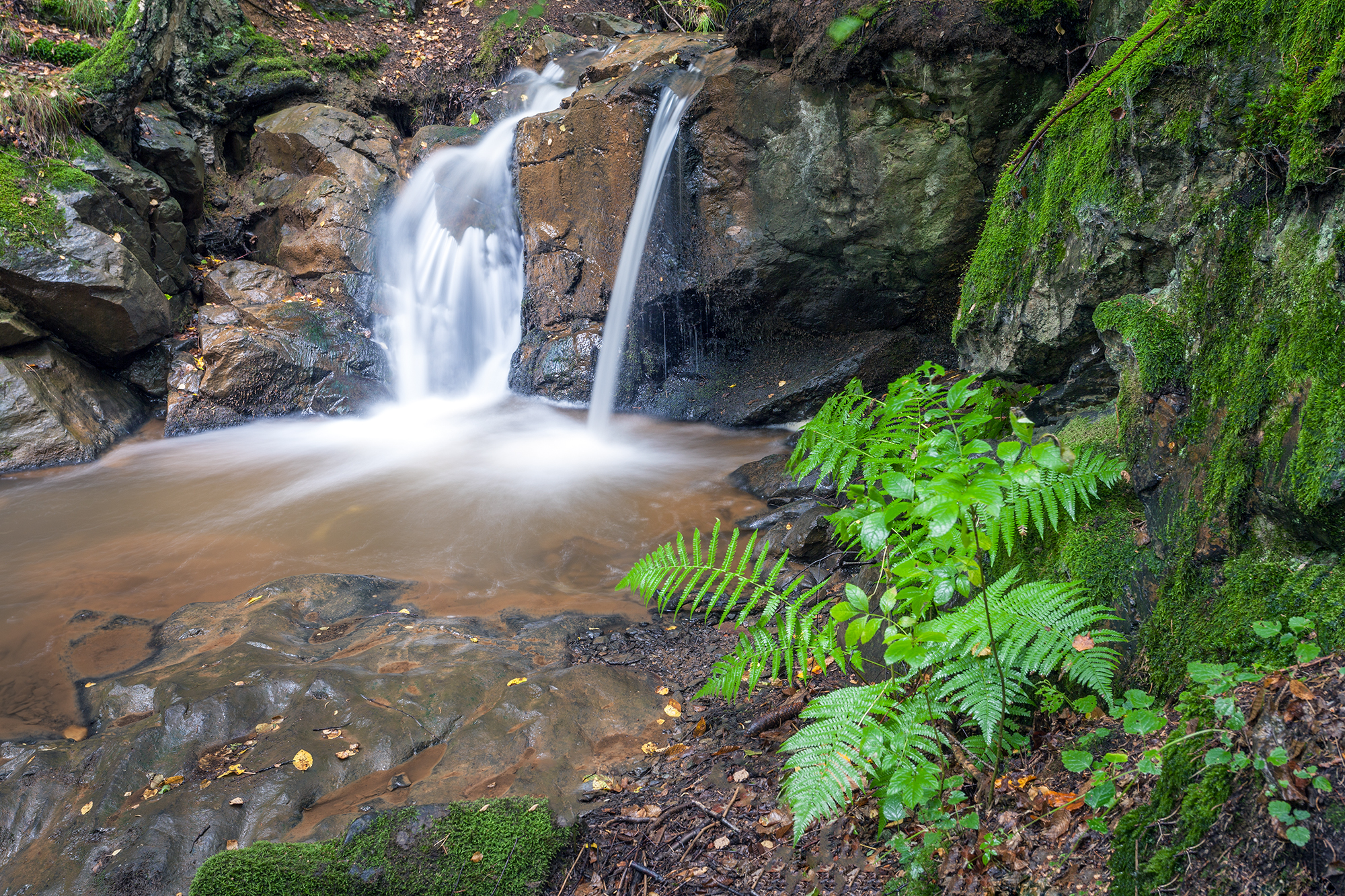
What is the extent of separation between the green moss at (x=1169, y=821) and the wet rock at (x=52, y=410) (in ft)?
32.6

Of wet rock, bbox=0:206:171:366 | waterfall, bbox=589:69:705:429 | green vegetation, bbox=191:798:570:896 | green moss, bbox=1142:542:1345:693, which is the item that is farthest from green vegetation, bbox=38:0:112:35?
green moss, bbox=1142:542:1345:693

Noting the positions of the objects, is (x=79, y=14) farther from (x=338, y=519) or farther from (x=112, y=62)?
(x=338, y=519)

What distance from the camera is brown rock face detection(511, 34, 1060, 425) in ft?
23.6

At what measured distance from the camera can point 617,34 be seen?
1329 cm

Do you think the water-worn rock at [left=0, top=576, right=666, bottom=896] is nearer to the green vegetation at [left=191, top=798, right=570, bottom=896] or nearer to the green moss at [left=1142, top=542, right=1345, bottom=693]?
the green vegetation at [left=191, top=798, right=570, bottom=896]

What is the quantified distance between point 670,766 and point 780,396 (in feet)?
20.2

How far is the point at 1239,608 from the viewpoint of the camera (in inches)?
75.3

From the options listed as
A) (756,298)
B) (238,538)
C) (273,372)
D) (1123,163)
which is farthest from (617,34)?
(1123,163)

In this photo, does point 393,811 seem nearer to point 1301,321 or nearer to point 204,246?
point 1301,321

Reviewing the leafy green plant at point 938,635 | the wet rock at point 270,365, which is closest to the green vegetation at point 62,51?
the wet rock at point 270,365

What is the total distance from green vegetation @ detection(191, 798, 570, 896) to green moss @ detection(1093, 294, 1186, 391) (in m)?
2.56

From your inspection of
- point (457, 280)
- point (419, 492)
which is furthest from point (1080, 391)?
point (457, 280)

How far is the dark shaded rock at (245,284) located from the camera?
1009 centimetres

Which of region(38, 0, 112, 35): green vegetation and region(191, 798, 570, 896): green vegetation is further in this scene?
region(38, 0, 112, 35): green vegetation
